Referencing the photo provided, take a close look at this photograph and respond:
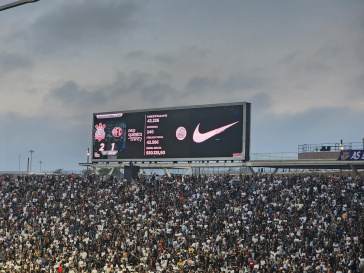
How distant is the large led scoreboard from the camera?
41.8 meters

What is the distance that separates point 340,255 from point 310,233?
307 centimetres

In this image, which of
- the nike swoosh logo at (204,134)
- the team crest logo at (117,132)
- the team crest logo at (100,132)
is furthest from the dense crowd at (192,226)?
the team crest logo at (100,132)

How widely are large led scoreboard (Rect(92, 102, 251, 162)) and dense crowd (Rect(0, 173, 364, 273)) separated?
7.22ft

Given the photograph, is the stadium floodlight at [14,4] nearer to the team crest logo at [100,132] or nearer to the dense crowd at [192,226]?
the dense crowd at [192,226]

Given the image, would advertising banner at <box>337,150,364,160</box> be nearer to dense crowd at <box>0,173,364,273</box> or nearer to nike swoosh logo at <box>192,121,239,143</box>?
dense crowd at <box>0,173,364,273</box>

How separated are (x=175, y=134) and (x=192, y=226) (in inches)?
475

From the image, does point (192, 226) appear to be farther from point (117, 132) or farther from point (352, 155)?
point (117, 132)

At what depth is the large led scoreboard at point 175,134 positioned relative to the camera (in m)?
41.8

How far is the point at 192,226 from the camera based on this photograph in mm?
34250

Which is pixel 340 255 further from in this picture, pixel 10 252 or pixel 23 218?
pixel 23 218

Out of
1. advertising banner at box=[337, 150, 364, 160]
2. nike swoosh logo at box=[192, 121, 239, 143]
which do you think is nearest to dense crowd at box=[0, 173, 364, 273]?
advertising banner at box=[337, 150, 364, 160]

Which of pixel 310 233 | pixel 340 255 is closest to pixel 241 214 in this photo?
pixel 310 233

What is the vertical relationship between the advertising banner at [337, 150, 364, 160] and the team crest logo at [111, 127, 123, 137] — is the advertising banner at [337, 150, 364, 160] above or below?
below

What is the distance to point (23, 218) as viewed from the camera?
42.9 m
